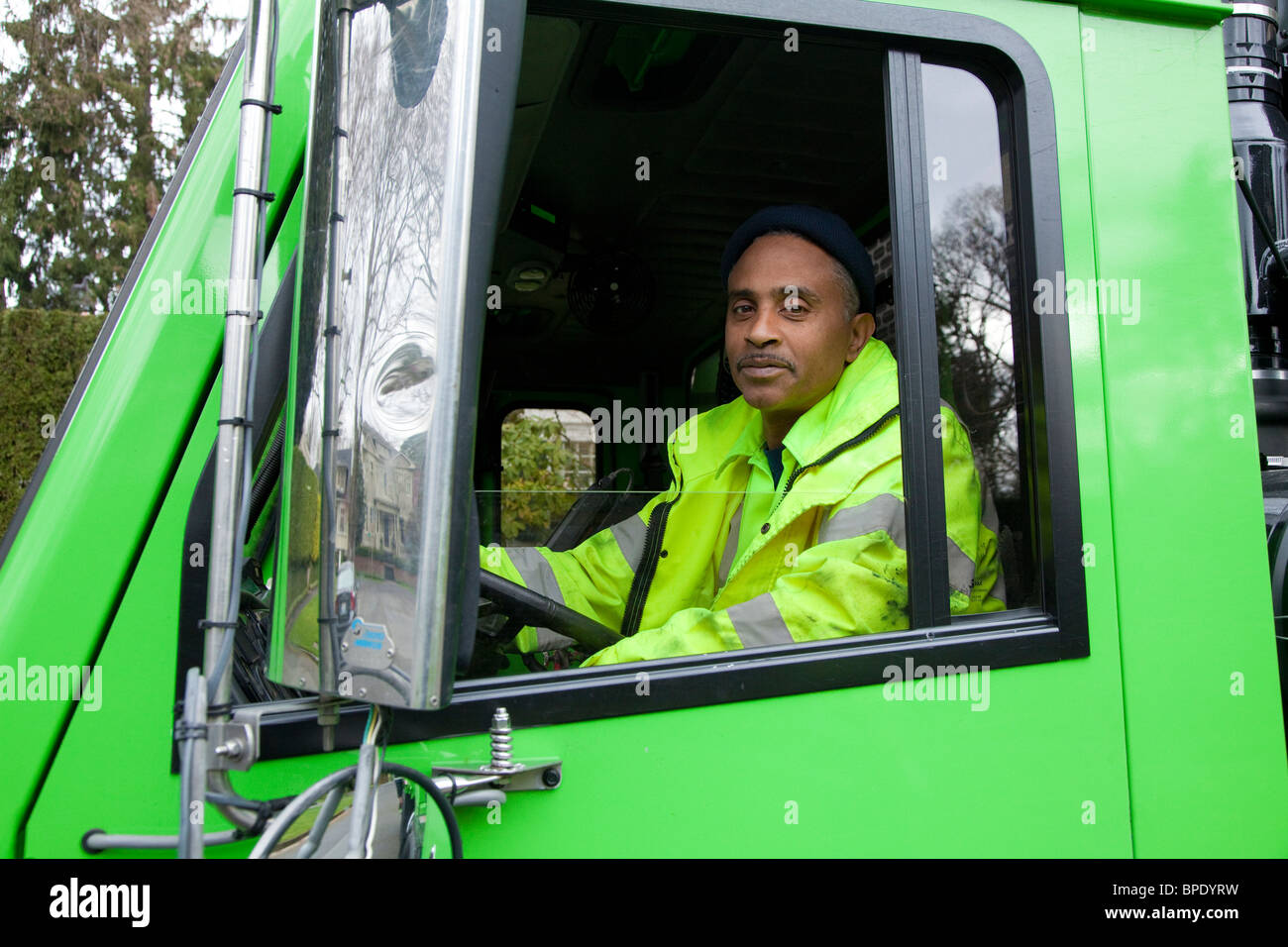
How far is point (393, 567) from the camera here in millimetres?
927

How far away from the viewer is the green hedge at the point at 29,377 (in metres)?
7.76

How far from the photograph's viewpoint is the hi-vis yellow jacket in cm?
138

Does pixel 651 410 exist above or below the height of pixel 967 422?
above

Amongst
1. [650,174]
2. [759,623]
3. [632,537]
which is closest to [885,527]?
[759,623]

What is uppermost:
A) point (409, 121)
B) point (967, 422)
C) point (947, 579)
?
point (409, 121)

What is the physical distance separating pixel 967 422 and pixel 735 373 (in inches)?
22.7

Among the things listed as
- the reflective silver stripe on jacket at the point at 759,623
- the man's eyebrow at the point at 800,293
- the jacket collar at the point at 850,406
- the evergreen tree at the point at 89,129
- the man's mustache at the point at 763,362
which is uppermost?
the evergreen tree at the point at 89,129

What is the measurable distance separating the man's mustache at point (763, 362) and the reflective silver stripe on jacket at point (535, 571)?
1.95ft

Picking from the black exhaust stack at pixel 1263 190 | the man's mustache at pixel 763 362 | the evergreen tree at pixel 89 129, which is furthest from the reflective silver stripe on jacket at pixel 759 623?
the evergreen tree at pixel 89 129

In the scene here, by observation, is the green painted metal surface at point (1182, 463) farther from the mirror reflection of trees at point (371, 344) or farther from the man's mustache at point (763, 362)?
the mirror reflection of trees at point (371, 344)

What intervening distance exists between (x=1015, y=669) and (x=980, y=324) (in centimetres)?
57

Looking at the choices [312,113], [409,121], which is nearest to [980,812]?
[409,121]

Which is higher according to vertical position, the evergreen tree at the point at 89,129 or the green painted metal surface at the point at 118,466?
the evergreen tree at the point at 89,129

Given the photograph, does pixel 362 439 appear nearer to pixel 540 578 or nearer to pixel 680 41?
pixel 540 578
